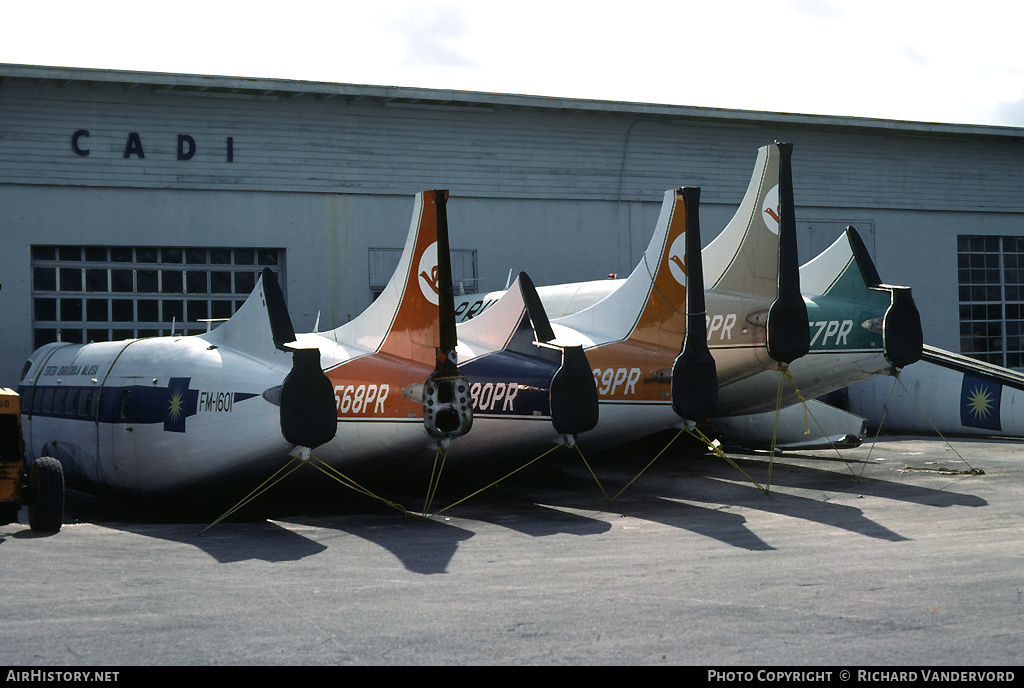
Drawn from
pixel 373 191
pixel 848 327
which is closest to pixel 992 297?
pixel 848 327

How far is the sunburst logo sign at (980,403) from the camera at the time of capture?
24.0m

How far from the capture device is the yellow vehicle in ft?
43.5

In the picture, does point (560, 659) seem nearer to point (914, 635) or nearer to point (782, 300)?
point (914, 635)

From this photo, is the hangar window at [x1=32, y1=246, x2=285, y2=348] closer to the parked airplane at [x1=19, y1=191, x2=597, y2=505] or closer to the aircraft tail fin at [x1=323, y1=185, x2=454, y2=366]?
the parked airplane at [x1=19, y1=191, x2=597, y2=505]

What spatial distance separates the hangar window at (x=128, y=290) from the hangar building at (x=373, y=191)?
43 millimetres

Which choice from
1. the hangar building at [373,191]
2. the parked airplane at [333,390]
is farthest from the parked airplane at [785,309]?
the hangar building at [373,191]

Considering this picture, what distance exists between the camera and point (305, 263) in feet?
87.4

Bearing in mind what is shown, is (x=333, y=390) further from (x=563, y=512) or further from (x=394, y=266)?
(x=394, y=266)

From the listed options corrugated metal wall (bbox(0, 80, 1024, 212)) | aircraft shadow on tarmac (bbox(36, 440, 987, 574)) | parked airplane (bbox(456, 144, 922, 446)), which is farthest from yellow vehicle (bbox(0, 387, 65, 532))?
corrugated metal wall (bbox(0, 80, 1024, 212))

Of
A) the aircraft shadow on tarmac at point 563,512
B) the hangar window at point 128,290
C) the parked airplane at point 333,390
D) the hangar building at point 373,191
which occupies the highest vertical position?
the hangar building at point 373,191

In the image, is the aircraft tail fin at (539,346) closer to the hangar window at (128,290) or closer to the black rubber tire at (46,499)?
the black rubber tire at (46,499)

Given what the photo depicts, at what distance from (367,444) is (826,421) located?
11267mm

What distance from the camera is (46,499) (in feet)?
43.4

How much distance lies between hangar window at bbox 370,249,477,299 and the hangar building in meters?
0.06
